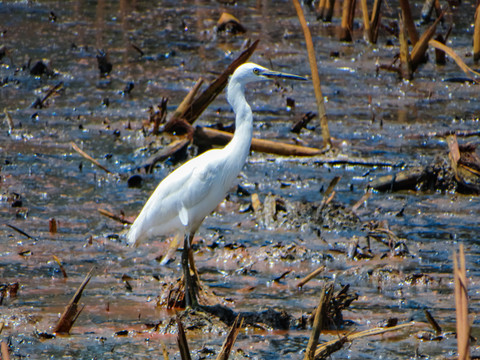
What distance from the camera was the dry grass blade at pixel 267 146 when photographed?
362 inches

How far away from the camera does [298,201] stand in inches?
318

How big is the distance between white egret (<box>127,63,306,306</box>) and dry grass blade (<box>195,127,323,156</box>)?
280 cm

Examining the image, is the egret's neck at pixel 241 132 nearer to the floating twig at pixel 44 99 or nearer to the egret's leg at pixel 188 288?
the egret's leg at pixel 188 288

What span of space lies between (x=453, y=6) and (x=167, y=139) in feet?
33.6

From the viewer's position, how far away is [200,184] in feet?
20.2

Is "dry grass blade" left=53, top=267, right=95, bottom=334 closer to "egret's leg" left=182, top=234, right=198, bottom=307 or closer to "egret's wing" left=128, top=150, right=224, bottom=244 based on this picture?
"egret's leg" left=182, top=234, right=198, bottom=307

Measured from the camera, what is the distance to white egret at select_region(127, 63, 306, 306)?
20.2 feet

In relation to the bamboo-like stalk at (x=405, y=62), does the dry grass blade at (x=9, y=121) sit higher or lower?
lower

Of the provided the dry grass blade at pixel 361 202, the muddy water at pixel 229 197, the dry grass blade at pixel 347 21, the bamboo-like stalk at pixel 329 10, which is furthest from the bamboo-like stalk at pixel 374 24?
the dry grass blade at pixel 361 202

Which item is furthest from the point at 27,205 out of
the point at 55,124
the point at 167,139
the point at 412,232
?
the point at 412,232

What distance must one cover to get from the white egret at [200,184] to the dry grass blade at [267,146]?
2.80 metres

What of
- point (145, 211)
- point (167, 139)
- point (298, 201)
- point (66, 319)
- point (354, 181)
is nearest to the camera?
point (66, 319)

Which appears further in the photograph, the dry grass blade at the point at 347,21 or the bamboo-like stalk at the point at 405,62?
the dry grass blade at the point at 347,21

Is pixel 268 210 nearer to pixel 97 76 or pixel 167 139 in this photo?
pixel 167 139
